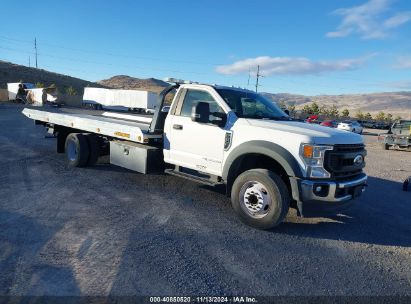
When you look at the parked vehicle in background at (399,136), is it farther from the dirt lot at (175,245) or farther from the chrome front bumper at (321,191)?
the chrome front bumper at (321,191)

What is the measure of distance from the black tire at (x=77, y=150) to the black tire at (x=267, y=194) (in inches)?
178

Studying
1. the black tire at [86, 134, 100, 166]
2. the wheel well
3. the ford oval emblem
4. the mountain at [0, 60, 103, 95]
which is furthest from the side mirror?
the mountain at [0, 60, 103, 95]

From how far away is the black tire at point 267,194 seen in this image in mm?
5184

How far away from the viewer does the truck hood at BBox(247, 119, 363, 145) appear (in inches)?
200

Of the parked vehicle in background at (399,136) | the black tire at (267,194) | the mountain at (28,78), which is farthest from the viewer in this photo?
the mountain at (28,78)

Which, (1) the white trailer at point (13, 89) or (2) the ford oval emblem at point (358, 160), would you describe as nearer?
(2) the ford oval emblem at point (358, 160)

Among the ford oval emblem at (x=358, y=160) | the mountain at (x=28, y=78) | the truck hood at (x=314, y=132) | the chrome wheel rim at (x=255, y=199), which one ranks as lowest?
the chrome wheel rim at (x=255, y=199)

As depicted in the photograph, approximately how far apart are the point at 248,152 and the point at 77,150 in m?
4.90

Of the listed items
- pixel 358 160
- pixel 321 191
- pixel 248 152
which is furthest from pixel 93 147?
pixel 358 160

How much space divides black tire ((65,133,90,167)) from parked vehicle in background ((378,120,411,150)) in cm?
1780

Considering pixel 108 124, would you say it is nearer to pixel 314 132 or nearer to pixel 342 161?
pixel 314 132

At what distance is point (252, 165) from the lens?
19.6 ft

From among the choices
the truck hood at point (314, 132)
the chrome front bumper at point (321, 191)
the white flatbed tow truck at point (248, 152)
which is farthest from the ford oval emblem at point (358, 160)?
the chrome front bumper at point (321, 191)

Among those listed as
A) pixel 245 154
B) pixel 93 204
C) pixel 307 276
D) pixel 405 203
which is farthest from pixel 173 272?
pixel 405 203
